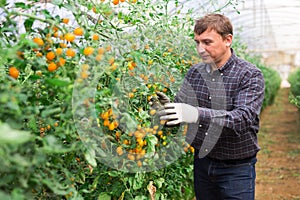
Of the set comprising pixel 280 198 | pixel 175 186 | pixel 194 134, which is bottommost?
pixel 280 198

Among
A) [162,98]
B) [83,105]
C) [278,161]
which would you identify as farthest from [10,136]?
[278,161]

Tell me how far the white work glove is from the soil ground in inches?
117

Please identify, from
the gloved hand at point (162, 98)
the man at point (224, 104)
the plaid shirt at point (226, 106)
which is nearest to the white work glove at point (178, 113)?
the plaid shirt at point (226, 106)

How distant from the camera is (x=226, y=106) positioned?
7.11ft

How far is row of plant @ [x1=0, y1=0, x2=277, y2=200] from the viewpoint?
3.67 ft

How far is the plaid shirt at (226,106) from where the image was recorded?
6.44ft

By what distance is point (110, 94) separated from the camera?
1.56 meters

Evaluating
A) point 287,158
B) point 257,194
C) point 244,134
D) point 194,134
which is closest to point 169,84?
point 194,134

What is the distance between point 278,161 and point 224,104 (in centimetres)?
429

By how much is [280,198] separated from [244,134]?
2.67 metres

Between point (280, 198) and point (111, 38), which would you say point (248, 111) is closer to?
point (111, 38)

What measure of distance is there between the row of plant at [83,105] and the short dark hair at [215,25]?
29 cm

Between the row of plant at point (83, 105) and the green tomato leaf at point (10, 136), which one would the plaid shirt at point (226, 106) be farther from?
the green tomato leaf at point (10, 136)

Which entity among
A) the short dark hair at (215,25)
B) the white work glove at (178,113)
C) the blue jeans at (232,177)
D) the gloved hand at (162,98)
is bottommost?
the blue jeans at (232,177)
